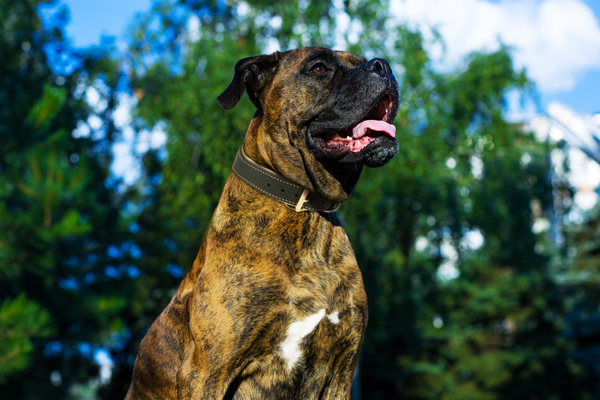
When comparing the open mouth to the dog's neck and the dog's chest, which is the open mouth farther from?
the dog's chest

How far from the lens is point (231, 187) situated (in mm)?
2865

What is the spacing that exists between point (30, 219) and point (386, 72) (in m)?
6.17

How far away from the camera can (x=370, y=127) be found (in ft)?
9.06

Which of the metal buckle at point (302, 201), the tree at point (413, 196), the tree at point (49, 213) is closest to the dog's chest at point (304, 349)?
the metal buckle at point (302, 201)

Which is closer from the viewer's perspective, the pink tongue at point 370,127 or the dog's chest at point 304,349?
the dog's chest at point 304,349

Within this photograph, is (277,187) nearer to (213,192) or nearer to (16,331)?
(16,331)

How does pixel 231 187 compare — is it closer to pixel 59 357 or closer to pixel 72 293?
pixel 72 293

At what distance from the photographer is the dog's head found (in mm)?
2725

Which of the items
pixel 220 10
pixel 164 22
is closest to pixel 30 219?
pixel 220 10

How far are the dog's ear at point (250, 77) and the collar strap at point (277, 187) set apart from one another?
1.15 ft

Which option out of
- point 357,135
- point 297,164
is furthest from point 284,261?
point 357,135

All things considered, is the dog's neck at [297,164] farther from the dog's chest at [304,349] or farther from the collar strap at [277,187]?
the dog's chest at [304,349]

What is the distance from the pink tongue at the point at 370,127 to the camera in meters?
2.75

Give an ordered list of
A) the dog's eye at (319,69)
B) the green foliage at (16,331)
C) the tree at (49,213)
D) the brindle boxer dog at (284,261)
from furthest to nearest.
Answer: the tree at (49,213), the green foliage at (16,331), the dog's eye at (319,69), the brindle boxer dog at (284,261)
